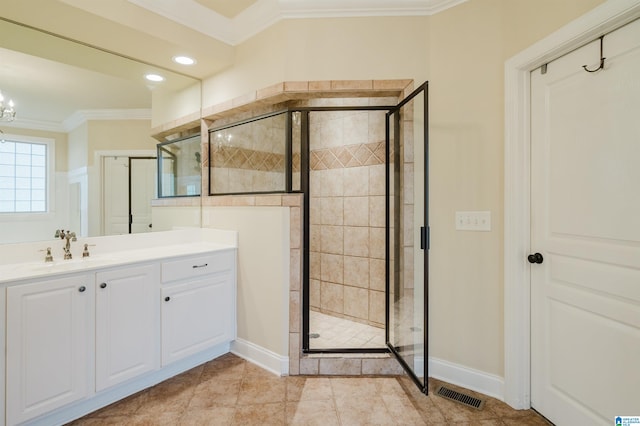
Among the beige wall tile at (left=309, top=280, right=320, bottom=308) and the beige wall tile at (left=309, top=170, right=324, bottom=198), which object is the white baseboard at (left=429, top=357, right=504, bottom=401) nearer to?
the beige wall tile at (left=309, top=280, right=320, bottom=308)

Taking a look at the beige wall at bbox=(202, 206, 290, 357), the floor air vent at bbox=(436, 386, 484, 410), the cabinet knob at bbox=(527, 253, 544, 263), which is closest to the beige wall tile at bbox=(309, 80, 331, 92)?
the beige wall at bbox=(202, 206, 290, 357)

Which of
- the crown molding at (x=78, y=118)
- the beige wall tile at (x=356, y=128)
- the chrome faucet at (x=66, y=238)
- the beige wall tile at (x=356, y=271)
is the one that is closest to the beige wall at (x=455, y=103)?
the beige wall tile at (x=356, y=128)

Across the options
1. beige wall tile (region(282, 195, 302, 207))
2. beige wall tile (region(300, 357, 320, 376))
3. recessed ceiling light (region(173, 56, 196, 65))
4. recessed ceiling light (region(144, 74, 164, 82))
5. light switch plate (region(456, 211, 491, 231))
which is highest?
recessed ceiling light (region(173, 56, 196, 65))

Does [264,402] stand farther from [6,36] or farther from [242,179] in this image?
[6,36]

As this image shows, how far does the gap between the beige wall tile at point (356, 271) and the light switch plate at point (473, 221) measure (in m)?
1.27

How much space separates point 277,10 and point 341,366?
2.66 meters

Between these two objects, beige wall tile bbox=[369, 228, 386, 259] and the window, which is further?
beige wall tile bbox=[369, 228, 386, 259]

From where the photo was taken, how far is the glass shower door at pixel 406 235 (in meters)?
2.14

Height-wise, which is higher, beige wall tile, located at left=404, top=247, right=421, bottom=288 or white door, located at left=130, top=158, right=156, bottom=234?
white door, located at left=130, top=158, right=156, bottom=234

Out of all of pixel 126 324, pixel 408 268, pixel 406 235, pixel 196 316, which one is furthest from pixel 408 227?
pixel 126 324

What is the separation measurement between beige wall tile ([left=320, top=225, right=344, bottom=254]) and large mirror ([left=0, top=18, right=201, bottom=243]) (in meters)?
1.72

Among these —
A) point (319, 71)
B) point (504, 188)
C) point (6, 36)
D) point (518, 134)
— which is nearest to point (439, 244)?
point (504, 188)

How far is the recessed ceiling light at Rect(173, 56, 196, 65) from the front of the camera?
248 centimetres

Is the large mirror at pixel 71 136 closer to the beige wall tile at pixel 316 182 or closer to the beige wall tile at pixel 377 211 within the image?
the beige wall tile at pixel 316 182
